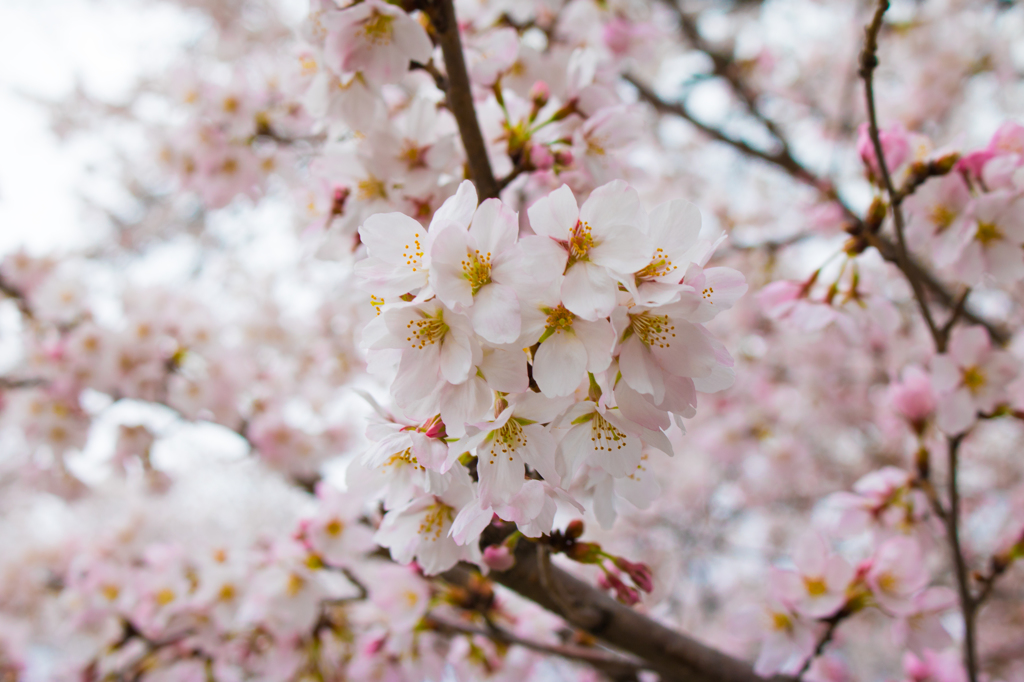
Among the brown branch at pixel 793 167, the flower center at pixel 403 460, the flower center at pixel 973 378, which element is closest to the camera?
the flower center at pixel 403 460

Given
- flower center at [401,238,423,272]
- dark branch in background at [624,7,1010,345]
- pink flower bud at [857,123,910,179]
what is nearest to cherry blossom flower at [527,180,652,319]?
flower center at [401,238,423,272]

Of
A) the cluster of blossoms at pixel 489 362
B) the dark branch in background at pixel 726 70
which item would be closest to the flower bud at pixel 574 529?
the cluster of blossoms at pixel 489 362

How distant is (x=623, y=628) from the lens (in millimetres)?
1195

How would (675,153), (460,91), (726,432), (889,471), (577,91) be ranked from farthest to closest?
1. (675,153)
2. (726,432)
3. (889,471)
4. (577,91)
5. (460,91)

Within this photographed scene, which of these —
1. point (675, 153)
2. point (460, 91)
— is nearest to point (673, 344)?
point (460, 91)

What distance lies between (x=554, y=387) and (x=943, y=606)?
1307mm

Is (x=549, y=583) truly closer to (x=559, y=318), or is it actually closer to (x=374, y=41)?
(x=559, y=318)

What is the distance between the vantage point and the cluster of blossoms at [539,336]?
674 mm

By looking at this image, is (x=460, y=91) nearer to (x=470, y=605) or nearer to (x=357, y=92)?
(x=357, y=92)

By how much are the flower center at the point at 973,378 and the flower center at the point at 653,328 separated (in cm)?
121

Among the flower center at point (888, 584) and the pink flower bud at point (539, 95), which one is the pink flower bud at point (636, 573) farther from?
the pink flower bud at point (539, 95)

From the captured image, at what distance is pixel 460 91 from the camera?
1070 millimetres

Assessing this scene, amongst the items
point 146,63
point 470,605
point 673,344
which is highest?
point 146,63

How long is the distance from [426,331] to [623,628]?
84cm
